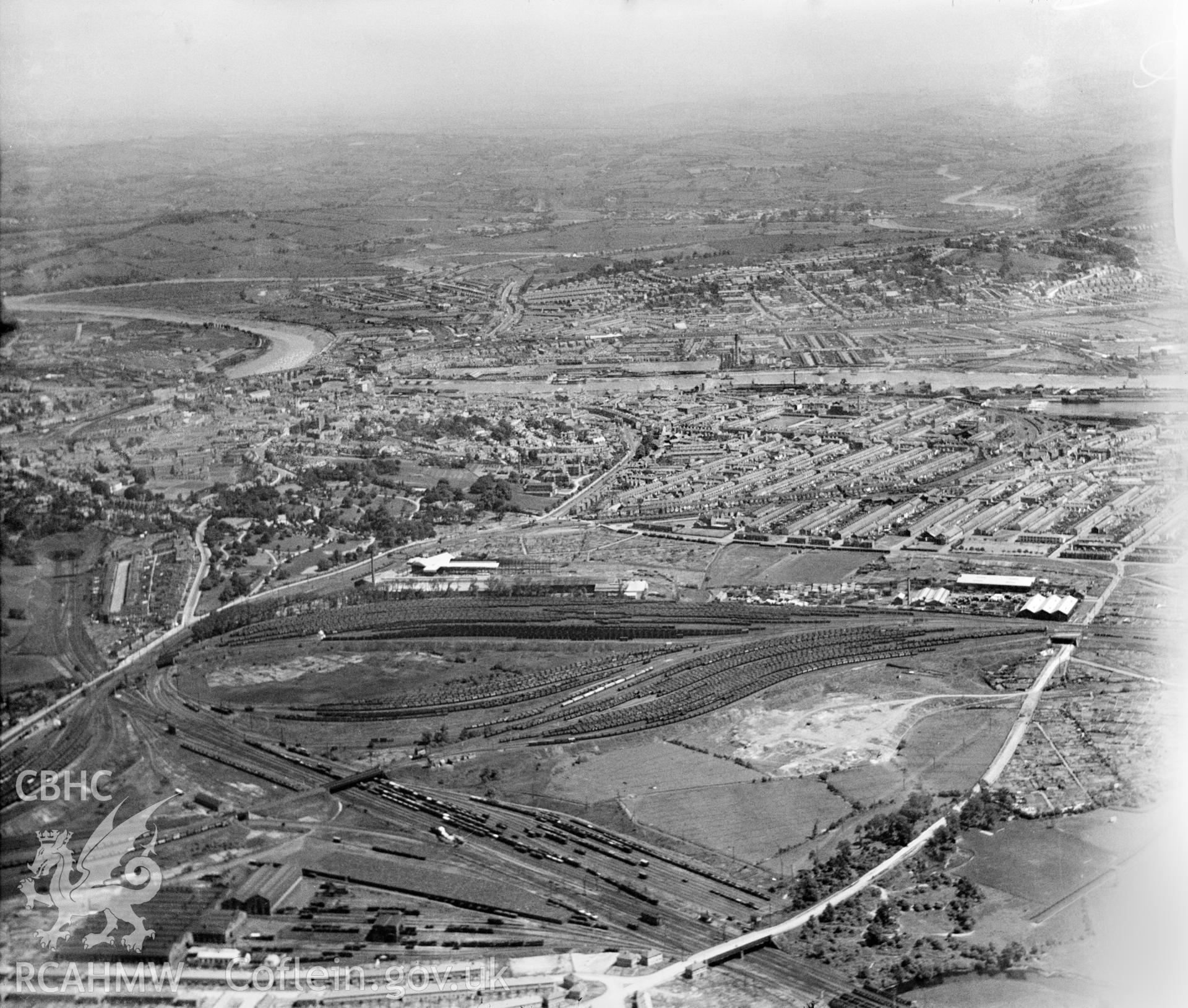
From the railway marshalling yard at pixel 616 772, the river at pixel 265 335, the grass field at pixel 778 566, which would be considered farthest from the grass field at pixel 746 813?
the river at pixel 265 335

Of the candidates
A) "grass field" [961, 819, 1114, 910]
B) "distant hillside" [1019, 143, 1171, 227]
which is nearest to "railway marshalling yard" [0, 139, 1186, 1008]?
"grass field" [961, 819, 1114, 910]

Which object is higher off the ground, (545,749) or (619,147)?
(619,147)

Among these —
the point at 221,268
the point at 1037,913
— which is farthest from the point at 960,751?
the point at 221,268

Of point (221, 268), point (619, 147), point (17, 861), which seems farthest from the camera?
point (619, 147)

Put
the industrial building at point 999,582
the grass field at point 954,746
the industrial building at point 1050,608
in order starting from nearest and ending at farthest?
the grass field at point 954,746
the industrial building at point 1050,608
the industrial building at point 999,582

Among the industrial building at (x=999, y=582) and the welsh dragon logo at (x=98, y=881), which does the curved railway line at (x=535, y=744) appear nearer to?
the welsh dragon logo at (x=98, y=881)

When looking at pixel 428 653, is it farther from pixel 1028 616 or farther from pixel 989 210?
pixel 989 210

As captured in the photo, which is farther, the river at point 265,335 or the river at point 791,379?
the river at point 265,335

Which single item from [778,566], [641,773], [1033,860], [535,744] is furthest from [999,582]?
[1033,860]
